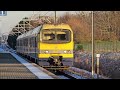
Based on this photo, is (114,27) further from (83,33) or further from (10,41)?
(10,41)

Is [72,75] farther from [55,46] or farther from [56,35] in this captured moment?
[56,35]

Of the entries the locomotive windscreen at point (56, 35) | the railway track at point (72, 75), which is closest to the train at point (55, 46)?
the locomotive windscreen at point (56, 35)

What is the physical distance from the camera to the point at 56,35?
19719 mm

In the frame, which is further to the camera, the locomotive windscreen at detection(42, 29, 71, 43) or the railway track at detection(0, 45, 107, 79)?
the locomotive windscreen at detection(42, 29, 71, 43)

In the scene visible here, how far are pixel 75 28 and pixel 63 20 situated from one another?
179 centimetres

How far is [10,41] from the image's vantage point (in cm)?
5559

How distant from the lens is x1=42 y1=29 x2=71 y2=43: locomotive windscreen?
1973 centimetres

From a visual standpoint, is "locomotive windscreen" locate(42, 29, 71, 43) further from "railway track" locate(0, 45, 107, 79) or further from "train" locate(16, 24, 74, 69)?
"railway track" locate(0, 45, 107, 79)

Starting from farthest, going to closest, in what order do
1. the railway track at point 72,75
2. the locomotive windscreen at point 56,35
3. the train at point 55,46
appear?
the locomotive windscreen at point 56,35 → the train at point 55,46 → the railway track at point 72,75

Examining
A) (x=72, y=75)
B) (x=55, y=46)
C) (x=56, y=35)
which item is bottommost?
(x=72, y=75)

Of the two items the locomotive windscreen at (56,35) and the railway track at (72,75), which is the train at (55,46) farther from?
the railway track at (72,75)

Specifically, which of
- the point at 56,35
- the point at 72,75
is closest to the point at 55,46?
the point at 56,35

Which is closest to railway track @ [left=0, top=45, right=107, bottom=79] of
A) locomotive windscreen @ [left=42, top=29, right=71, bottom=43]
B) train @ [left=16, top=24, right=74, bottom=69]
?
train @ [left=16, top=24, right=74, bottom=69]

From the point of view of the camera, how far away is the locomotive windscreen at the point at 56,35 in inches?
777
